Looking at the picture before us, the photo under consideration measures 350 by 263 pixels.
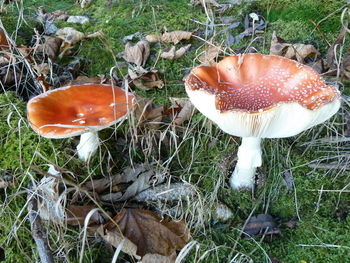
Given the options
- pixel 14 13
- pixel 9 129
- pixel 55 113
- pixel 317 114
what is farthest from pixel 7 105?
pixel 317 114

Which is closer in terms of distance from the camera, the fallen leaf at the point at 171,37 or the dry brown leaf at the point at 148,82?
the dry brown leaf at the point at 148,82

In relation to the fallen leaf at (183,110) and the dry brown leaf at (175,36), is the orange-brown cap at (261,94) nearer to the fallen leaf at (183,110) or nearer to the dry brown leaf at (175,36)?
the fallen leaf at (183,110)

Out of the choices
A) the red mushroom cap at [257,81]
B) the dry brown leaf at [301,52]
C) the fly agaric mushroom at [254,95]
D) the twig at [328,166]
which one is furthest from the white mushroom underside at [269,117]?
the dry brown leaf at [301,52]

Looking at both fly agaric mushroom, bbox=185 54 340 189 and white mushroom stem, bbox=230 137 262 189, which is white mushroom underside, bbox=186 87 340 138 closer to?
fly agaric mushroom, bbox=185 54 340 189

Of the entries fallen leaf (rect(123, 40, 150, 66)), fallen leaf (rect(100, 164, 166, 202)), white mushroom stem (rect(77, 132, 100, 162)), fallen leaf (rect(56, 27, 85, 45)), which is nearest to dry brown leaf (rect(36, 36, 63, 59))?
fallen leaf (rect(56, 27, 85, 45))

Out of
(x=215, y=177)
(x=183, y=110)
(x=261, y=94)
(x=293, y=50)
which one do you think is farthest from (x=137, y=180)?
(x=293, y=50)

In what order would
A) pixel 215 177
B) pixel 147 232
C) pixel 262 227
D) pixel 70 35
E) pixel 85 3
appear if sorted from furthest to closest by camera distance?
pixel 85 3
pixel 70 35
pixel 215 177
pixel 262 227
pixel 147 232

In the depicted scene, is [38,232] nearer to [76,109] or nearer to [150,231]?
[150,231]
